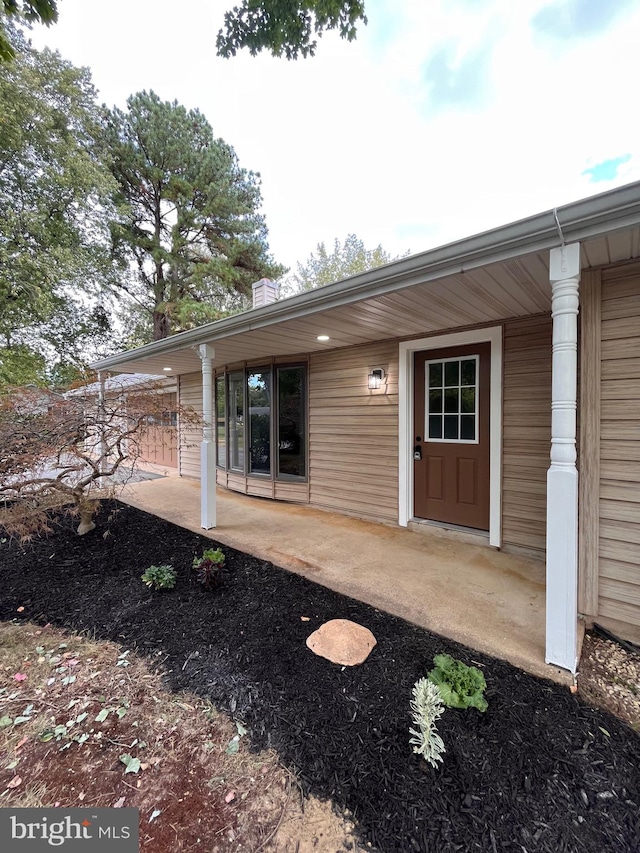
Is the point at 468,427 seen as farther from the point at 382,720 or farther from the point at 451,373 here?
the point at 382,720

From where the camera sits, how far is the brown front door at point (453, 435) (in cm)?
369

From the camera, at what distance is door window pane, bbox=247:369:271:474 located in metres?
5.70

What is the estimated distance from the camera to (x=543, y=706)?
5.52 ft

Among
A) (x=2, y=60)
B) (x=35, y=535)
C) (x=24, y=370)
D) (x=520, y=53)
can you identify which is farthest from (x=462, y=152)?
(x=24, y=370)

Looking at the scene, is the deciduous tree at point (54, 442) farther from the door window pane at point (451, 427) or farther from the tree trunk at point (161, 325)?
the tree trunk at point (161, 325)

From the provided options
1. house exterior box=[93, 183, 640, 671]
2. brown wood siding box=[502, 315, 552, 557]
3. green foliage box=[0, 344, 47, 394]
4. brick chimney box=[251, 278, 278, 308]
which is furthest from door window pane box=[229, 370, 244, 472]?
green foliage box=[0, 344, 47, 394]

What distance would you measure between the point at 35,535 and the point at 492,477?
4726 mm

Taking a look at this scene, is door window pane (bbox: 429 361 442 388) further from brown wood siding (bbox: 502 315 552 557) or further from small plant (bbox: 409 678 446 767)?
small plant (bbox: 409 678 446 767)

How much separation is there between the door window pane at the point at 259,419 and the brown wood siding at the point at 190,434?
1924mm

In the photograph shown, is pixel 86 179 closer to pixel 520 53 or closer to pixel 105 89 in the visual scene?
pixel 105 89

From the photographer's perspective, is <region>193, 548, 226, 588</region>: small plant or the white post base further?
<region>193, 548, 226, 588</region>: small plant

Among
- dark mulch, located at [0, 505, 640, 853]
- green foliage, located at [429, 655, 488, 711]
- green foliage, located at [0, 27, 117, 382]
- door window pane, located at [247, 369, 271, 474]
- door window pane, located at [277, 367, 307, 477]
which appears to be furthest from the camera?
green foliage, located at [0, 27, 117, 382]

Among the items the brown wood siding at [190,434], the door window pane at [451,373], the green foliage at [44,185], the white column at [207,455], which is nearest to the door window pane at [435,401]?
the door window pane at [451,373]

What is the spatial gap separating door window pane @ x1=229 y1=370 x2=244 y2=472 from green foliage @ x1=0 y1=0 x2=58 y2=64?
413 cm
